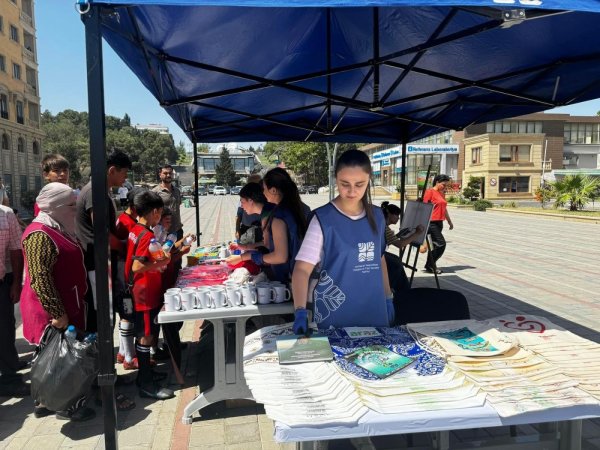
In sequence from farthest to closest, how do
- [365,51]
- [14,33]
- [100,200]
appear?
[14,33]
[365,51]
[100,200]

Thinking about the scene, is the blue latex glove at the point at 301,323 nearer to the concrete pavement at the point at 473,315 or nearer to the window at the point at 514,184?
the concrete pavement at the point at 473,315

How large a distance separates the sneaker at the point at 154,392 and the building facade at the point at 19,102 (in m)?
38.7

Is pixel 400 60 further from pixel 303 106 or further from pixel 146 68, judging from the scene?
pixel 146 68

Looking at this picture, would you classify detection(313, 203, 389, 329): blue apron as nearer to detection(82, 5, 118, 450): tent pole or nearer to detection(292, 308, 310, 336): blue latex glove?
detection(292, 308, 310, 336): blue latex glove

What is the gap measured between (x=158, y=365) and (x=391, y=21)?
358cm

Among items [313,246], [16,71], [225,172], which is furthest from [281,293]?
[225,172]

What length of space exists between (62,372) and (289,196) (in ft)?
6.13

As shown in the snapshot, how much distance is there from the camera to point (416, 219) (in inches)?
226

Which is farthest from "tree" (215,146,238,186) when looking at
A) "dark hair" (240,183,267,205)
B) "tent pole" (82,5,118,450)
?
"tent pole" (82,5,118,450)

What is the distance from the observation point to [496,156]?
4525 centimetres

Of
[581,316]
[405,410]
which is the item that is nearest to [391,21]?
[405,410]

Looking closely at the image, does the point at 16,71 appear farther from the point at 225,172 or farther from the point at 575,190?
the point at 225,172

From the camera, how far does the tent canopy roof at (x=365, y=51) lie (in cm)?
271

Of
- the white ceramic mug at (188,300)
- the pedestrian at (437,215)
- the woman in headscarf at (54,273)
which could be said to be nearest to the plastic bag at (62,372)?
the woman in headscarf at (54,273)
